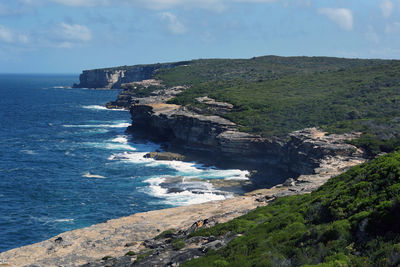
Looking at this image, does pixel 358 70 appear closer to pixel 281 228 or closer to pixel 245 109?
pixel 245 109

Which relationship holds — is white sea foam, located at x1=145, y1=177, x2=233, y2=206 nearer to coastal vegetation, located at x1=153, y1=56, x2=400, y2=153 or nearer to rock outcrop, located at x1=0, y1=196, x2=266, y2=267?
rock outcrop, located at x1=0, y1=196, x2=266, y2=267

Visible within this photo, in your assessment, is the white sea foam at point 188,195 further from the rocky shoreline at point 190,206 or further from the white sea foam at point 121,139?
the white sea foam at point 121,139

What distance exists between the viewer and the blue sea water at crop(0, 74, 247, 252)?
46031 mm

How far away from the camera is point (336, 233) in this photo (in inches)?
693

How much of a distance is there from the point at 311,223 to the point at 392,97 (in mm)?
64844

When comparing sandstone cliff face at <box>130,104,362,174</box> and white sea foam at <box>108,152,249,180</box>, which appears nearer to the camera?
sandstone cliff face at <box>130,104,362,174</box>

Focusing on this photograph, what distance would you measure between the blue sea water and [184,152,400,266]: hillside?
86.9 ft

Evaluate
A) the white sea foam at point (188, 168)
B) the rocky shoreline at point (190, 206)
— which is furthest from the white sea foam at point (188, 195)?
the rocky shoreline at point (190, 206)

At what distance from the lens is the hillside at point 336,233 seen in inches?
624

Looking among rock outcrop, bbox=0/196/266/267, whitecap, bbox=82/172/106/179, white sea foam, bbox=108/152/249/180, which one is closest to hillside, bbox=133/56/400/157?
white sea foam, bbox=108/152/249/180

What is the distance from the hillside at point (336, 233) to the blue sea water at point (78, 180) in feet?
86.9

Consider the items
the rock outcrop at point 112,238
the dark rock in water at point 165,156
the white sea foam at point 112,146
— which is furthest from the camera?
the white sea foam at point 112,146

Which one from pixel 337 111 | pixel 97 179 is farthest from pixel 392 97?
pixel 97 179

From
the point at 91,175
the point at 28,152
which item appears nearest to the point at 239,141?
the point at 91,175
